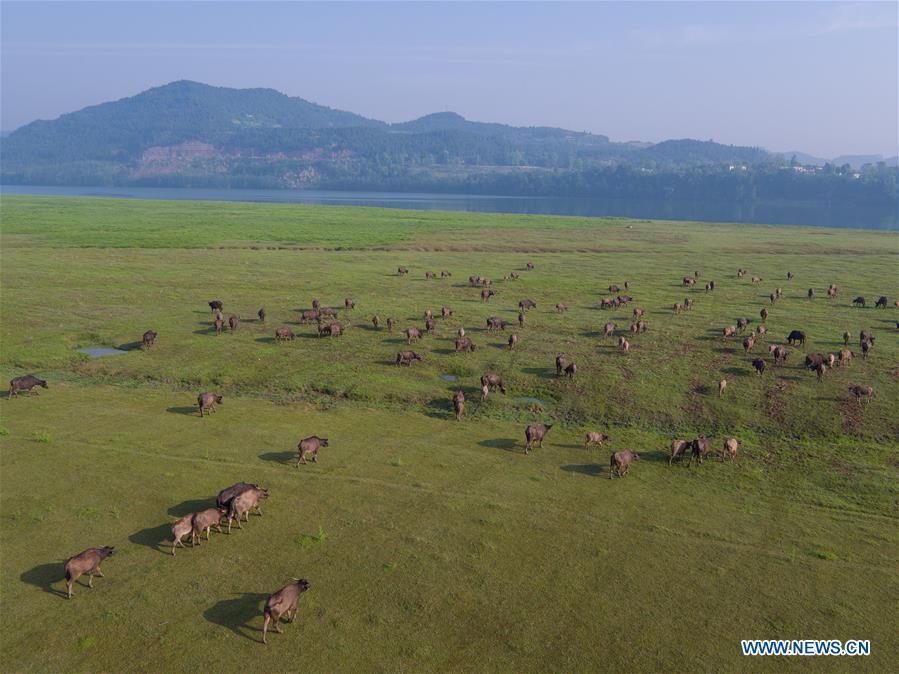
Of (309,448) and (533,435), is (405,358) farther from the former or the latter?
(309,448)

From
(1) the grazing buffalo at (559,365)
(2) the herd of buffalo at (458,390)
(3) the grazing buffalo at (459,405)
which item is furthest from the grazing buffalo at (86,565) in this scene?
(1) the grazing buffalo at (559,365)

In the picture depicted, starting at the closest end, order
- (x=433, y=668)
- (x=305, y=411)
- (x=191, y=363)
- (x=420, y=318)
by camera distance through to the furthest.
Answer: (x=433, y=668) → (x=305, y=411) → (x=191, y=363) → (x=420, y=318)

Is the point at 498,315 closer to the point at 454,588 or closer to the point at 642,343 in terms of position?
the point at 642,343

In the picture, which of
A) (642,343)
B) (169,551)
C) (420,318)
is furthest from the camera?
(420,318)

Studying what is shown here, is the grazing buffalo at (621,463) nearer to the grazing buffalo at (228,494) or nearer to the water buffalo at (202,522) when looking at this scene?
the grazing buffalo at (228,494)

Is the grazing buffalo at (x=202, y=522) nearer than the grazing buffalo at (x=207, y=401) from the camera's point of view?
Yes

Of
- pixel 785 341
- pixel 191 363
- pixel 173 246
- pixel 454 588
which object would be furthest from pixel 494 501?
pixel 173 246
